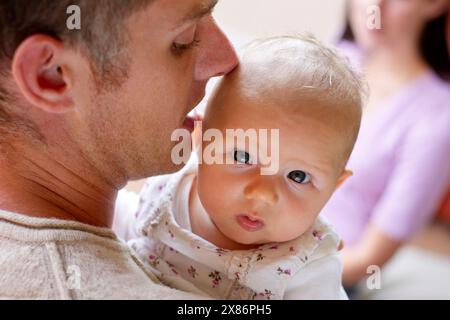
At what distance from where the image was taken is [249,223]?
1.02 metres

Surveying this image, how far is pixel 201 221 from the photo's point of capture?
112 cm

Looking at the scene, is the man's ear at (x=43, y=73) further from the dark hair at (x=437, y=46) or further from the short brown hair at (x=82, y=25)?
the dark hair at (x=437, y=46)

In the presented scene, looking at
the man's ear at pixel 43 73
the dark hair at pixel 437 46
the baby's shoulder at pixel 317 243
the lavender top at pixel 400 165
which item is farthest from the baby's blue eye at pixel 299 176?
the dark hair at pixel 437 46

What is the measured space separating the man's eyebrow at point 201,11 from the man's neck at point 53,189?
28cm

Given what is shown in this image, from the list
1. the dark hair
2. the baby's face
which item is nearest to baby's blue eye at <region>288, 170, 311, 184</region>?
the baby's face

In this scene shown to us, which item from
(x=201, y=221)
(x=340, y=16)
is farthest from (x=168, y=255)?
(x=340, y=16)

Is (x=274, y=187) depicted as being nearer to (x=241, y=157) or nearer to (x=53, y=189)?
(x=241, y=157)

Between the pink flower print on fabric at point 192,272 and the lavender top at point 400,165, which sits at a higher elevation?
the lavender top at point 400,165

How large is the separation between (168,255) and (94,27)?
40cm

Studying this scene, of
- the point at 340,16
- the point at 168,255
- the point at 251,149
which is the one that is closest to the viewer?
the point at 251,149

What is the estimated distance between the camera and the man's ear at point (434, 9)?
215cm

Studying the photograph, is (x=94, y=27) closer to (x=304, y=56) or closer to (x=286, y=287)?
(x=304, y=56)

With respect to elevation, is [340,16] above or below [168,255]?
above

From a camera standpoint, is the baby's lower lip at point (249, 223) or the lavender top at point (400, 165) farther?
the lavender top at point (400, 165)
